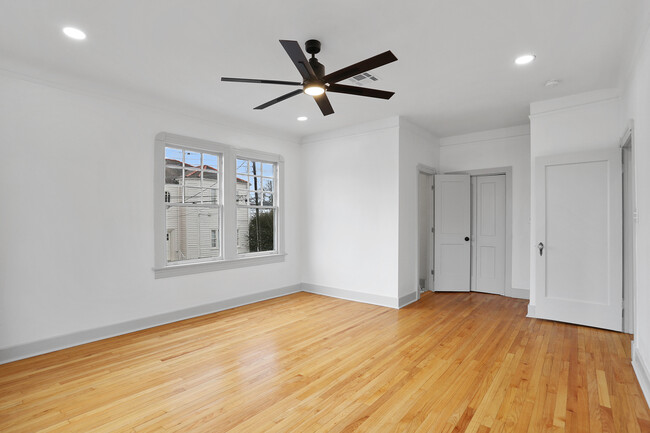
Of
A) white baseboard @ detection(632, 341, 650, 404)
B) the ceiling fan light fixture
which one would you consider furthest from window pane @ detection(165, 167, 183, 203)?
white baseboard @ detection(632, 341, 650, 404)

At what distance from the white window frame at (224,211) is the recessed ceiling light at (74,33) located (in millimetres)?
1596

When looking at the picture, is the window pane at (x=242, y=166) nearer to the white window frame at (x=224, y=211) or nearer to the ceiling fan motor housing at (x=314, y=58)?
the white window frame at (x=224, y=211)

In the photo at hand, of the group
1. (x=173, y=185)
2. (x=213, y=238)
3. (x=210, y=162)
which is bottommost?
(x=213, y=238)

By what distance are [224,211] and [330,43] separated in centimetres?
303

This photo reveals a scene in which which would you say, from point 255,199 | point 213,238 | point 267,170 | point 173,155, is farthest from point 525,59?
point 213,238

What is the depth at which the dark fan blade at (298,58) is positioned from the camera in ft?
7.41

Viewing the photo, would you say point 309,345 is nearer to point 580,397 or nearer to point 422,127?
point 580,397

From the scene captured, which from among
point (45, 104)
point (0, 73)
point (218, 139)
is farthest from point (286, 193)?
point (0, 73)

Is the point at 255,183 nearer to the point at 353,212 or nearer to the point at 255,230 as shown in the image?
the point at 255,230

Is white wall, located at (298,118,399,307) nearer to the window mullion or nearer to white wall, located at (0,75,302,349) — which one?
the window mullion

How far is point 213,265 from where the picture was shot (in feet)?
16.3

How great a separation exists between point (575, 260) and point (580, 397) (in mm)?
2133

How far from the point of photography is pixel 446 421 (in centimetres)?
228

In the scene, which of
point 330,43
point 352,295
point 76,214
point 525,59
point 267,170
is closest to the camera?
point 330,43
